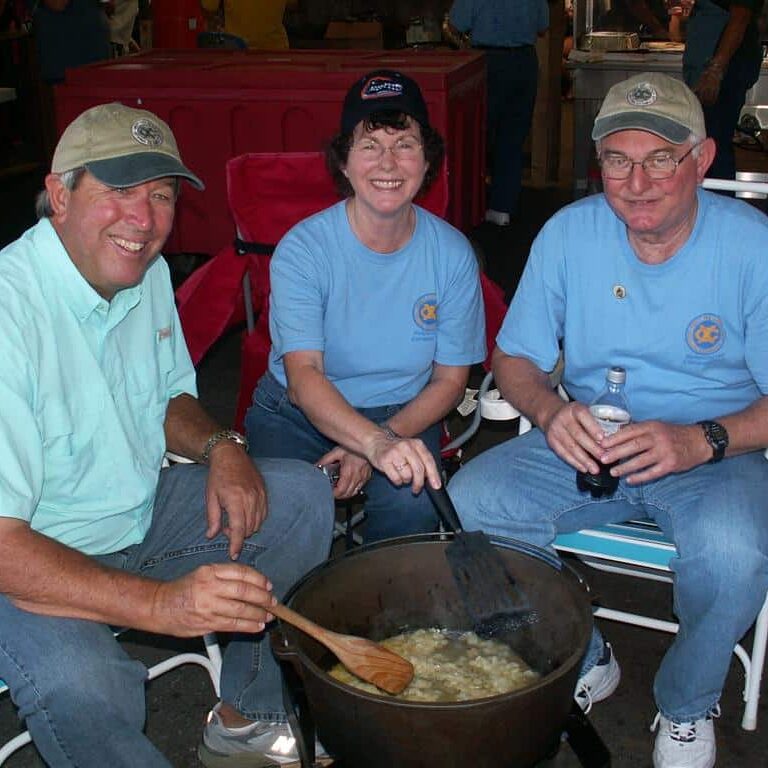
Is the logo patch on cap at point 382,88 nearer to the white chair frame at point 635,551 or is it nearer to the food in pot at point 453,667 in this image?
the white chair frame at point 635,551

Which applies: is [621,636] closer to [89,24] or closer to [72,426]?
[72,426]

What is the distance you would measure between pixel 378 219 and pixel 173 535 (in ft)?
3.21

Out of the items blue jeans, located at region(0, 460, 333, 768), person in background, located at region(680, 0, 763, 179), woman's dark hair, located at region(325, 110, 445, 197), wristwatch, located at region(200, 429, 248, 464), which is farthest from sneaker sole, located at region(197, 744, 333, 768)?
person in background, located at region(680, 0, 763, 179)

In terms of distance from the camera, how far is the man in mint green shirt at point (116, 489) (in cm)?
198

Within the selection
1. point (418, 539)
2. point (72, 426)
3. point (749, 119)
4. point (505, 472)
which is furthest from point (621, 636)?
point (749, 119)

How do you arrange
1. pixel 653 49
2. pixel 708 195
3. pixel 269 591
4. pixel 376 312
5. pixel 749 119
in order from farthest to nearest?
pixel 749 119 < pixel 653 49 < pixel 376 312 < pixel 708 195 < pixel 269 591

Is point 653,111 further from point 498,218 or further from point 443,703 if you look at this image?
point 498,218

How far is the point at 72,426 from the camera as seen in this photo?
222 cm

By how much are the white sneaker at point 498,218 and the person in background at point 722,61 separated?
175 centimetres

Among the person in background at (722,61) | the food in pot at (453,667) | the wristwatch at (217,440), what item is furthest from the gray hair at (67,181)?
the person in background at (722,61)

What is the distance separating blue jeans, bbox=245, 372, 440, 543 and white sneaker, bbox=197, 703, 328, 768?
23.0 inches

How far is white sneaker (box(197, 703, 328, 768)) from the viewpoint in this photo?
2.60 metres

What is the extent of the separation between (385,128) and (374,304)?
460 mm

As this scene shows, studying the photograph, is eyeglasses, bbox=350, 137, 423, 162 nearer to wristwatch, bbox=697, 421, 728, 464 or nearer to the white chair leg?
wristwatch, bbox=697, 421, 728, 464
